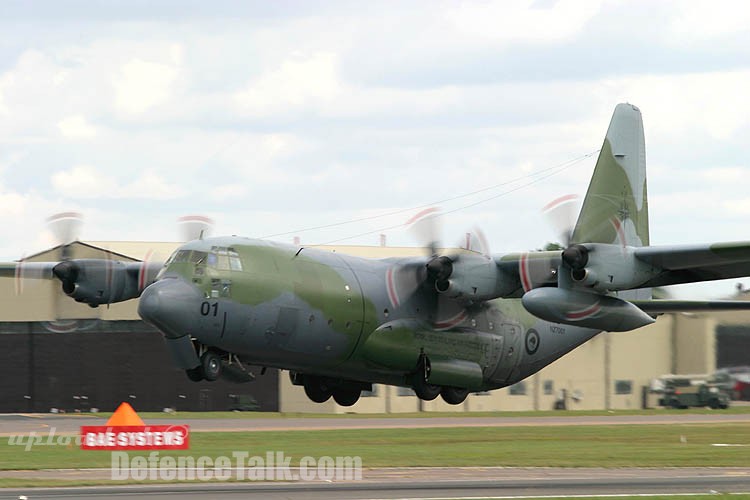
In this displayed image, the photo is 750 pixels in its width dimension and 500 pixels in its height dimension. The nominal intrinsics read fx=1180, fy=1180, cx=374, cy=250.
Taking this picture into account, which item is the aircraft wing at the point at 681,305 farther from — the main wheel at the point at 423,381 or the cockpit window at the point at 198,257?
the cockpit window at the point at 198,257

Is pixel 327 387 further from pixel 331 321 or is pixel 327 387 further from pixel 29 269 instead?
pixel 29 269

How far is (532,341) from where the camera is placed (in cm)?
3506

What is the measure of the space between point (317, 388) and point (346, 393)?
89 cm

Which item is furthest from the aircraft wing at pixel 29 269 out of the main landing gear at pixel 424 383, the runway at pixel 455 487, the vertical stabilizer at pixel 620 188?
the vertical stabilizer at pixel 620 188

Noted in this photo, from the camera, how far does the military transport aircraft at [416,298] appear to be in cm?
2812

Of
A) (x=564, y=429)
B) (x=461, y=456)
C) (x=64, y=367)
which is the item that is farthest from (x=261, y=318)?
(x=64, y=367)

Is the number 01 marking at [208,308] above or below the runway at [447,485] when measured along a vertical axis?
above

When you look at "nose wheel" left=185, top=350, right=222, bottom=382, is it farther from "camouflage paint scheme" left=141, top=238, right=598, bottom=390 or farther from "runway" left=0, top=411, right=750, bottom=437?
"runway" left=0, top=411, right=750, bottom=437

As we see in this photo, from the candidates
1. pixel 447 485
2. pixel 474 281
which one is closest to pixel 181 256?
pixel 474 281

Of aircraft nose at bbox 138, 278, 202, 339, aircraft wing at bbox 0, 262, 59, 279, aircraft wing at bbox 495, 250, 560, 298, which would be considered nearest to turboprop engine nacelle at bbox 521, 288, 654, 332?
aircraft wing at bbox 495, 250, 560, 298

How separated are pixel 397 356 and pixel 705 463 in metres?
8.56

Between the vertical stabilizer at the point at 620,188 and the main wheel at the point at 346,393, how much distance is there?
777cm

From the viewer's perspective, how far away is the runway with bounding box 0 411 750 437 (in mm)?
41875

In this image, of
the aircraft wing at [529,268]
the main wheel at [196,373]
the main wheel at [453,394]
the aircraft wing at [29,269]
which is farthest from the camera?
the aircraft wing at [29,269]
